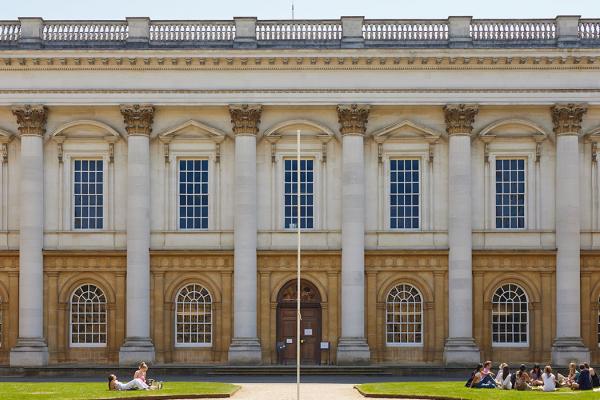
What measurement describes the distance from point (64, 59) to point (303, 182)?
10658mm

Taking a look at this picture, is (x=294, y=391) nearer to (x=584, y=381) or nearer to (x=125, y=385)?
(x=125, y=385)

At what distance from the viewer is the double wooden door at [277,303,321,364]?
53094 millimetres

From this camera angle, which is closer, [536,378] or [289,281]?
[536,378]

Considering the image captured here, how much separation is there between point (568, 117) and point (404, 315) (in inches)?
402

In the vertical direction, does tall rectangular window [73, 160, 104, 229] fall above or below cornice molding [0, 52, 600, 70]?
below

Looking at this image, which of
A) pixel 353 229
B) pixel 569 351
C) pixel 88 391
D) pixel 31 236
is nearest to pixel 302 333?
pixel 353 229

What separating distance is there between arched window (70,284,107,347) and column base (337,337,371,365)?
9552 millimetres

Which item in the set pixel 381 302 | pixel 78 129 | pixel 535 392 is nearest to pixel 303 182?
pixel 381 302

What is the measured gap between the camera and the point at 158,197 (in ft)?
174

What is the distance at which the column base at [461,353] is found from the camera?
169 ft

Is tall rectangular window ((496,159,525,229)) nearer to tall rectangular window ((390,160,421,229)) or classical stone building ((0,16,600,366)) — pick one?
classical stone building ((0,16,600,366))

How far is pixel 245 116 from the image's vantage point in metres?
52.5

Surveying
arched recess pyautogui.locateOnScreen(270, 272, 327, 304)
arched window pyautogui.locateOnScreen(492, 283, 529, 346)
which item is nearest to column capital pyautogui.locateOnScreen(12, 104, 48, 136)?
arched recess pyautogui.locateOnScreen(270, 272, 327, 304)

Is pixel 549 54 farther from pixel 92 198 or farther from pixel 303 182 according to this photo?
pixel 92 198
